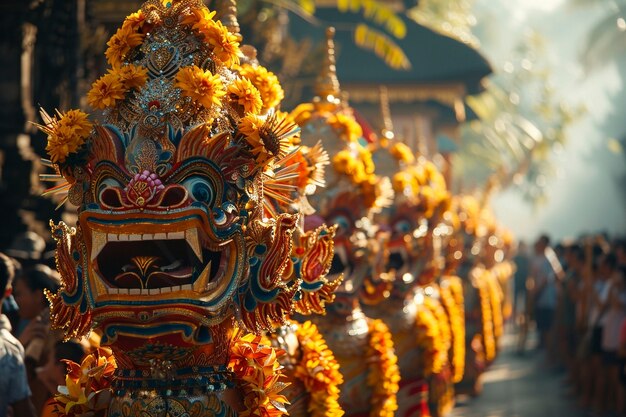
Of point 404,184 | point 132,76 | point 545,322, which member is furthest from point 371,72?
point 132,76

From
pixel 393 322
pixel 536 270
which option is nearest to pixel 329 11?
pixel 536 270

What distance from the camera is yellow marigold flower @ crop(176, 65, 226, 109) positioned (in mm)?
6168

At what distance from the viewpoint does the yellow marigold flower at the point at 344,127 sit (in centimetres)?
939

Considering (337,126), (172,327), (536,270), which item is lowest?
(536,270)

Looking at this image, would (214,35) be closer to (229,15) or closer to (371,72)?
(229,15)

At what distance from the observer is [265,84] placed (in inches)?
266

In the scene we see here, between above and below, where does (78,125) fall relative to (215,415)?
above

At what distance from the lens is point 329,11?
2523 centimetres

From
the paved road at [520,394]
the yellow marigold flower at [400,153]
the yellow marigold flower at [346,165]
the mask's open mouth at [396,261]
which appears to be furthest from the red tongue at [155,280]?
the paved road at [520,394]

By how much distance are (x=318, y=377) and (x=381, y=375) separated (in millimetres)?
1270

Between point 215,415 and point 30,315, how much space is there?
2561 mm

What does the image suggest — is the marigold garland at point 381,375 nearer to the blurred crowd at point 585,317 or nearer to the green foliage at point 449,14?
the blurred crowd at point 585,317

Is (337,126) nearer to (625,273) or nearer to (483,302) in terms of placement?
(625,273)

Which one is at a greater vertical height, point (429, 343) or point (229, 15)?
point (229, 15)
